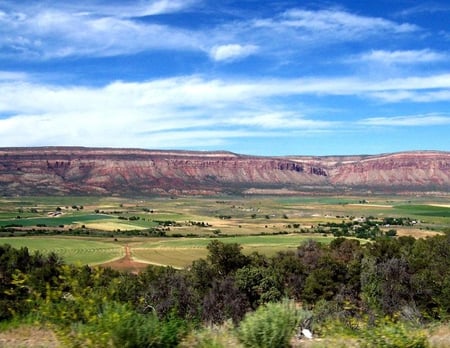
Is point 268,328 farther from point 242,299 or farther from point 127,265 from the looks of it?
point 127,265

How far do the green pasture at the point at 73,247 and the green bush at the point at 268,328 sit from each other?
65.8 m

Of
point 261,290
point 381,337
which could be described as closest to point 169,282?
point 261,290

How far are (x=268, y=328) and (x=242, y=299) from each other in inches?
1137

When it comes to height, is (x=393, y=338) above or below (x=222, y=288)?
above

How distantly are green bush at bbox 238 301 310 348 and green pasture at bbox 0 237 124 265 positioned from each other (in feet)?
216

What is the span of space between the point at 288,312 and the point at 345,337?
1201mm

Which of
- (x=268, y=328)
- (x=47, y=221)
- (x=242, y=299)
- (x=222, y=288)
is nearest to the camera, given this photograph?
(x=268, y=328)

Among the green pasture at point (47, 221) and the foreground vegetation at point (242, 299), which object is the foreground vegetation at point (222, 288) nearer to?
the foreground vegetation at point (242, 299)

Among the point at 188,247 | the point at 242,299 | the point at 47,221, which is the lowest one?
the point at 47,221

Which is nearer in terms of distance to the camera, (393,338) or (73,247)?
(393,338)

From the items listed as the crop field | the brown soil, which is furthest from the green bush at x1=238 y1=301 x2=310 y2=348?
the crop field

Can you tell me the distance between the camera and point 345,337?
8406mm

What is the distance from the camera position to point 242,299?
35.8 m

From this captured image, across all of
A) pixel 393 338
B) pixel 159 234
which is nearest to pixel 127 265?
pixel 159 234
